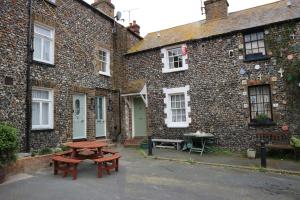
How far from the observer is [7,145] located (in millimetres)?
6895

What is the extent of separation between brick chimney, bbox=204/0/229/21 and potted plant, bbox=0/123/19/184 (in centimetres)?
1261

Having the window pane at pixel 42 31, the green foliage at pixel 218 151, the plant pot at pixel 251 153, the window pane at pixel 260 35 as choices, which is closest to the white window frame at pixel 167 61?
the window pane at pixel 260 35

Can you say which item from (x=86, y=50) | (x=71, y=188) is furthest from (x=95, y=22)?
(x=71, y=188)

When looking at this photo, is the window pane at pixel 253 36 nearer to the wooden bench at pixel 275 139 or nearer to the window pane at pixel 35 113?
the wooden bench at pixel 275 139

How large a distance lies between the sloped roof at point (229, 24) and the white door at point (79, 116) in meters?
4.86

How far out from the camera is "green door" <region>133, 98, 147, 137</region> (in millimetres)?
14984

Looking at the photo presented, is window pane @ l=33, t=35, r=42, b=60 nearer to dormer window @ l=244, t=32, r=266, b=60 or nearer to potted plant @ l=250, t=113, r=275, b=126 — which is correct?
dormer window @ l=244, t=32, r=266, b=60

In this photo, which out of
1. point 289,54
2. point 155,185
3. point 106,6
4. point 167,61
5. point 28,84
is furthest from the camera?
point 106,6

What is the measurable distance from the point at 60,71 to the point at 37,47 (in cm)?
139

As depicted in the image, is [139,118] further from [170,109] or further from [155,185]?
[155,185]

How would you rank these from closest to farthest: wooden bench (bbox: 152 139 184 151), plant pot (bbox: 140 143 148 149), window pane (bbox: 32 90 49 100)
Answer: window pane (bbox: 32 90 49 100), wooden bench (bbox: 152 139 184 151), plant pot (bbox: 140 143 148 149)

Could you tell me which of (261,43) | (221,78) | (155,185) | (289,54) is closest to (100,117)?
(221,78)

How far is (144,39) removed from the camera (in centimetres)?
1756

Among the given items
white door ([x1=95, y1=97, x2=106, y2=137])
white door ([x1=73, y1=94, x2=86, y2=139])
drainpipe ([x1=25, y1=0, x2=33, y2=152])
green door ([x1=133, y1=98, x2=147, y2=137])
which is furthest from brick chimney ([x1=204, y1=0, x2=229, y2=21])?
drainpipe ([x1=25, y1=0, x2=33, y2=152])
